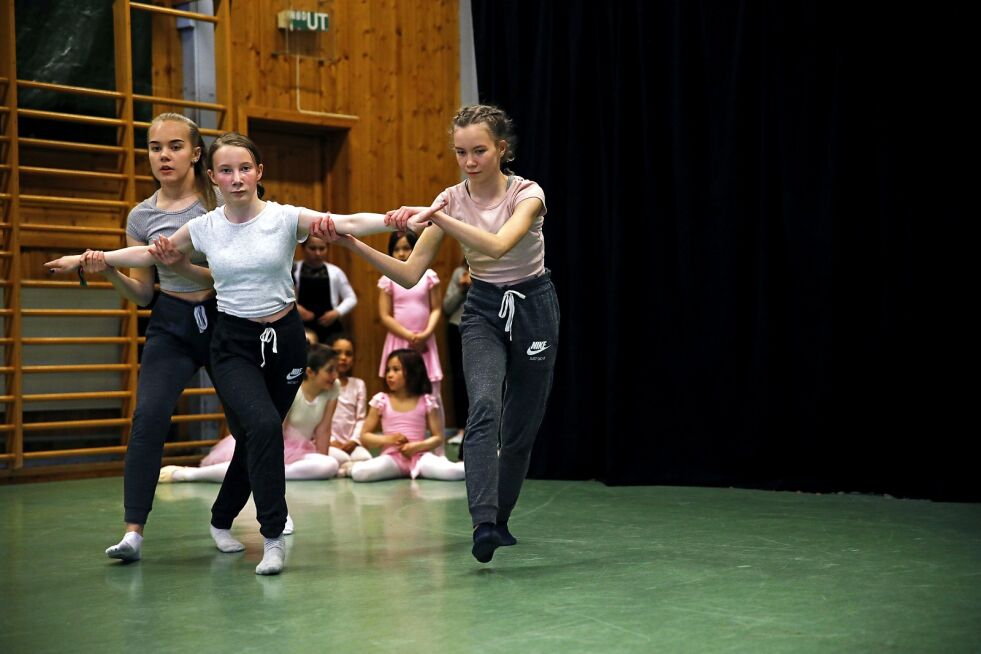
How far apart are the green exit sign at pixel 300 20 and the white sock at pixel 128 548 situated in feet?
15.2

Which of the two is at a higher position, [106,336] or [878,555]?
[106,336]

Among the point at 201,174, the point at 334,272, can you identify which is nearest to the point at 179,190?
the point at 201,174

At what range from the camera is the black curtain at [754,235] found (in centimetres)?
474

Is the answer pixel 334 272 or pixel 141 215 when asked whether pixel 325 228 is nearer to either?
pixel 141 215

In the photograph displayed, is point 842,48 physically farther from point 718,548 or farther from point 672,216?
point 718,548

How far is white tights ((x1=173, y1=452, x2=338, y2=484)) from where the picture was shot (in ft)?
19.1

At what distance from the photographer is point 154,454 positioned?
3594 mm

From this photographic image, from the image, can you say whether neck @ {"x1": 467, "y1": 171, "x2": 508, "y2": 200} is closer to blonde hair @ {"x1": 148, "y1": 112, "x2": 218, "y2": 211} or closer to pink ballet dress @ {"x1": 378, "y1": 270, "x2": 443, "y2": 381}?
blonde hair @ {"x1": 148, "y1": 112, "x2": 218, "y2": 211}

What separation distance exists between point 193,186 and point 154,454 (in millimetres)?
928

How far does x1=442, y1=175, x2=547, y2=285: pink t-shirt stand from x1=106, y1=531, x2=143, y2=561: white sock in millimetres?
1374

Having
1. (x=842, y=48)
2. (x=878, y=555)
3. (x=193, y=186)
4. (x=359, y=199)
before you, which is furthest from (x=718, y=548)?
(x=359, y=199)

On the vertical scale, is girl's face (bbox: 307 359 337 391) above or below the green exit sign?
below

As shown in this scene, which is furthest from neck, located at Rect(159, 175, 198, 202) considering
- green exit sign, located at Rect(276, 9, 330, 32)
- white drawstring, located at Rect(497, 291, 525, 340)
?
green exit sign, located at Rect(276, 9, 330, 32)

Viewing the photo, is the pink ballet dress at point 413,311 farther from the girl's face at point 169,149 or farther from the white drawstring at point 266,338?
the white drawstring at point 266,338
